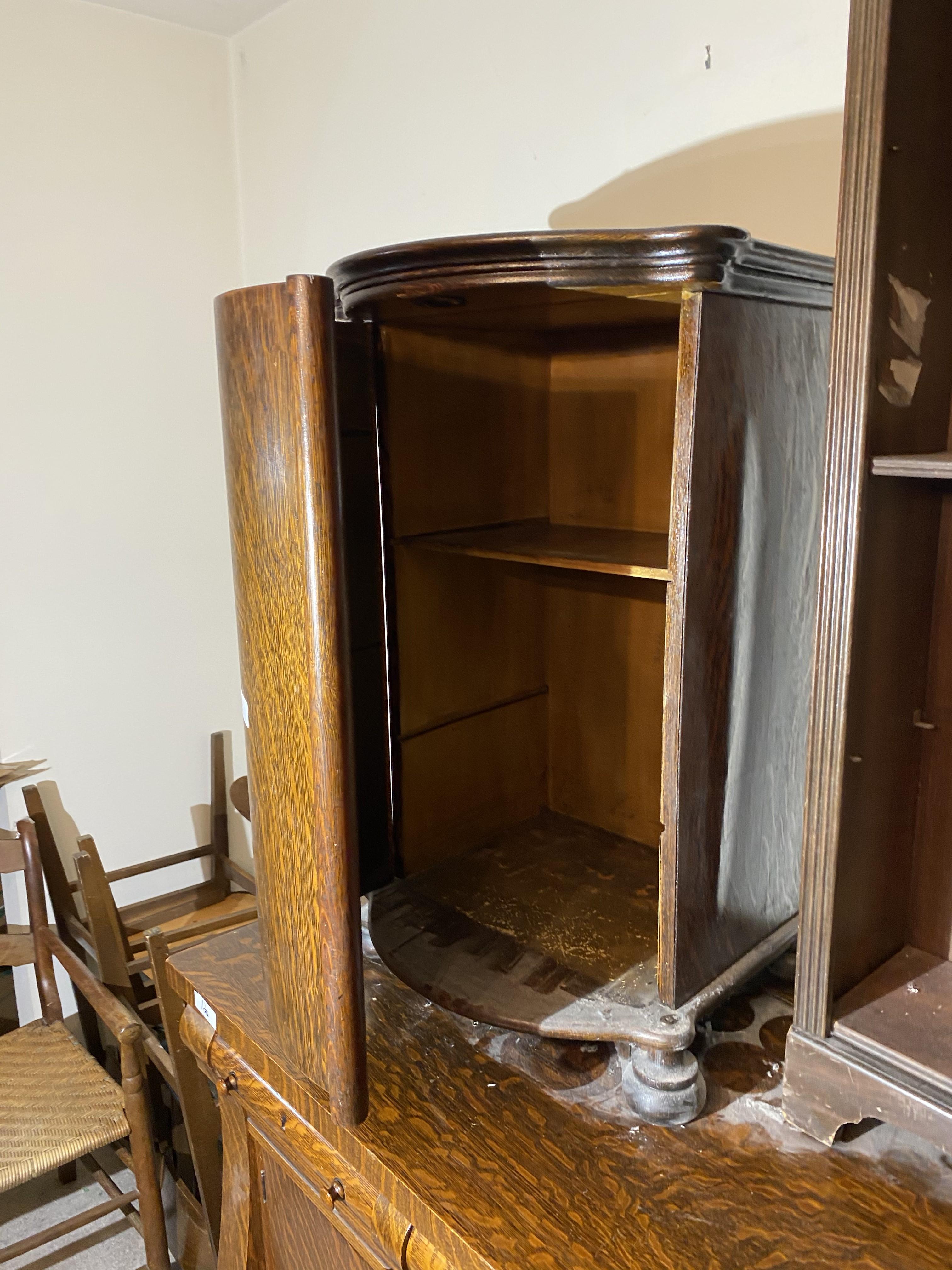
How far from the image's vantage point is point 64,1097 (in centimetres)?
179

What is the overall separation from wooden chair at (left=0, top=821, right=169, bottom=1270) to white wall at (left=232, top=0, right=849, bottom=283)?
1522 mm

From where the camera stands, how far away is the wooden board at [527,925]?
3.13 ft

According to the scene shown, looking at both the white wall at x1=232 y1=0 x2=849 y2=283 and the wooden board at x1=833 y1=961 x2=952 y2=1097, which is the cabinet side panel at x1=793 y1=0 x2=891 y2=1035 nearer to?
the wooden board at x1=833 y1=961 x2=952 y2=1097

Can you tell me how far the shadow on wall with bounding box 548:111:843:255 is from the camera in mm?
1079

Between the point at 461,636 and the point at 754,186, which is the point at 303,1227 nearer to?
the point at 461,636

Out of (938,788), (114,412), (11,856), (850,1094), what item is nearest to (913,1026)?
(850,1094)

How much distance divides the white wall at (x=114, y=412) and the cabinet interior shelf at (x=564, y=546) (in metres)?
1.27

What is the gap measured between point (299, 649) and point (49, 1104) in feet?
4.94

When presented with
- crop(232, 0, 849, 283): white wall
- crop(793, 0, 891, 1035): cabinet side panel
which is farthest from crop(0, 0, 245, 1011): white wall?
crop(793, 0, 891, 1035): cabinet side panel

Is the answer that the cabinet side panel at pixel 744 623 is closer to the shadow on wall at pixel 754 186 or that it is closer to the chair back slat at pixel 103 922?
the shadow on wall at pixel 754 186

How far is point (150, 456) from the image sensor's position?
7.31 feet

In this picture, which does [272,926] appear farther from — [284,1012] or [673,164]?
[673,164]

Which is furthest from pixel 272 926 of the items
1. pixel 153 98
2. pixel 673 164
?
pixel 153 98

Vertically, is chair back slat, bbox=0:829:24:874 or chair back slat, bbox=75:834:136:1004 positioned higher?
chair back slat, bbox=0:829:24:874
